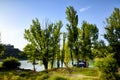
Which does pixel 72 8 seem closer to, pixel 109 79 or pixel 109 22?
pixel 109 22

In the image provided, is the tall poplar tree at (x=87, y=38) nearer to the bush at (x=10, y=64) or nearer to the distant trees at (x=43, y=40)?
the distant trees at (x=43, y=40)

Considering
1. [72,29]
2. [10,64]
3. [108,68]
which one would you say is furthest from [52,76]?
[72,29]

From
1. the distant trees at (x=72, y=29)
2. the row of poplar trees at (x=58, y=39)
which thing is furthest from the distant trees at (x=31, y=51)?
the distant trees at (x=72, y=29)

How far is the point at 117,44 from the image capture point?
1777 inches

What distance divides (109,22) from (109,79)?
24622 mm

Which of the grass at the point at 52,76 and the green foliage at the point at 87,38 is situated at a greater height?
the green foliage at the point at 87,38

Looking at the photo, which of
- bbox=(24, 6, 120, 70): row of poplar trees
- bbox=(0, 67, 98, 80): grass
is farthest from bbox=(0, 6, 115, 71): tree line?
bbox=(0, 67, 98, 80): grass

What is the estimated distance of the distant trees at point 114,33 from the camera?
45.2 metres

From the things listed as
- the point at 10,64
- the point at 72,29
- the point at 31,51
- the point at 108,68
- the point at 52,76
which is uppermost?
the point at 72,29

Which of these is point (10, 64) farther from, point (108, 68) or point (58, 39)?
point (108, 68)

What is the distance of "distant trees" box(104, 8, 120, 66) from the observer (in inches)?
1780

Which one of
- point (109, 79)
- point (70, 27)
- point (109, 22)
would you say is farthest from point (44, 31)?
point (109, 79)

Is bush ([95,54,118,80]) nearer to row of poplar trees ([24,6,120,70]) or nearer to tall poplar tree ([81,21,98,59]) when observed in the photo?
row of poplar trees ([24,6,120,70])

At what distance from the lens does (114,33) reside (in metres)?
46.4
